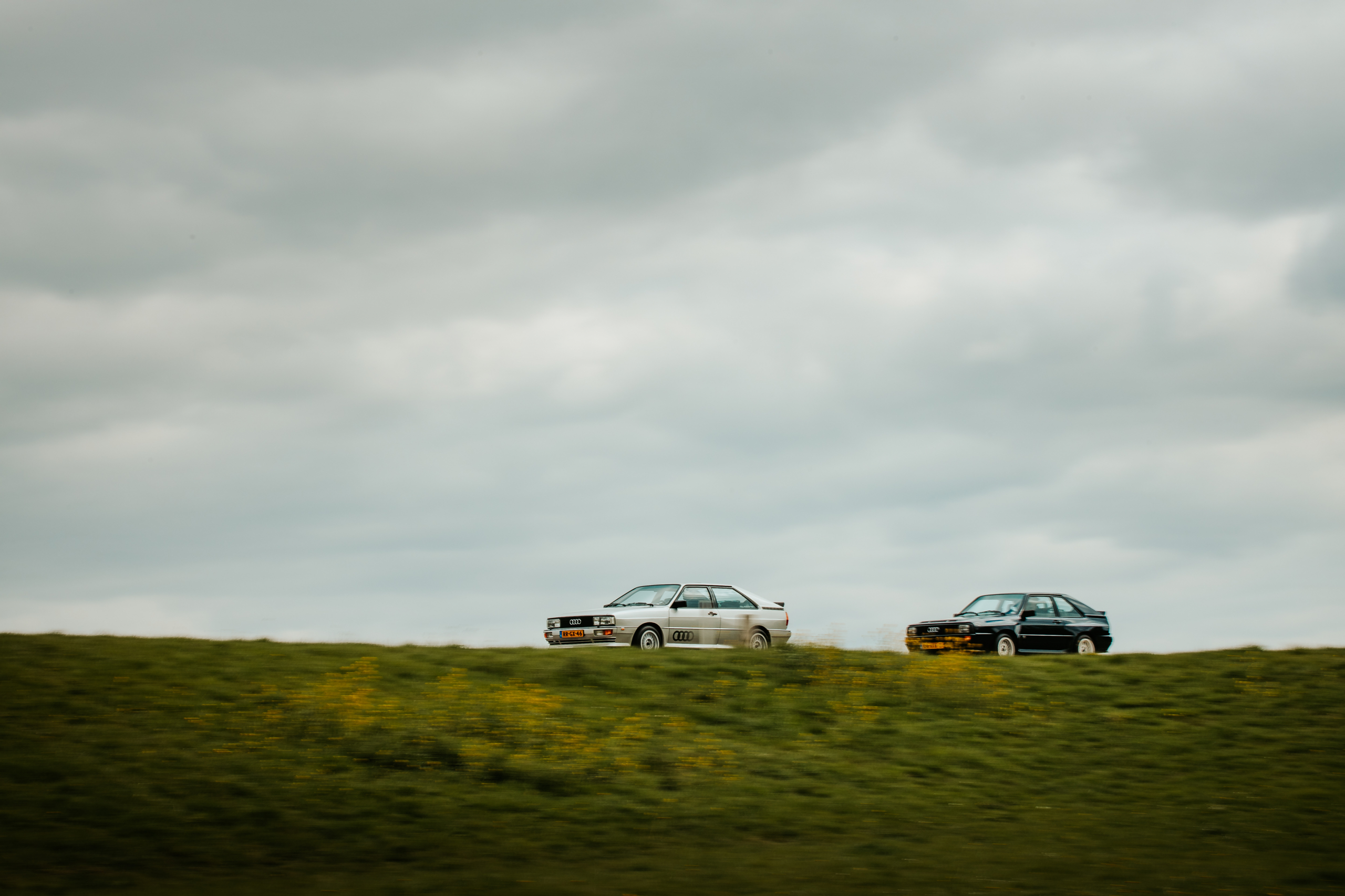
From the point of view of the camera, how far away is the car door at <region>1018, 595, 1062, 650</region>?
23.7 metres

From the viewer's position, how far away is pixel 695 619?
2202 cm

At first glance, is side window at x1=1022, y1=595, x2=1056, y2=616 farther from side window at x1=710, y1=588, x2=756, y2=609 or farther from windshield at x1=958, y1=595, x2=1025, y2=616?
side window at x1=710, y1=588, x2=756, y2=609

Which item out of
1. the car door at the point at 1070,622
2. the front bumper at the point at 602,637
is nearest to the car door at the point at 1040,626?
the car door at the point at 1070,622

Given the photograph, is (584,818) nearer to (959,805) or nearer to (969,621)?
(959,805)

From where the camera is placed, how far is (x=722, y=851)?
33.5ft

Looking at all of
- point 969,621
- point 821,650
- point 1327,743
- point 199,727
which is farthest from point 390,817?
point 969,621

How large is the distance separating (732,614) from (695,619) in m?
1.10

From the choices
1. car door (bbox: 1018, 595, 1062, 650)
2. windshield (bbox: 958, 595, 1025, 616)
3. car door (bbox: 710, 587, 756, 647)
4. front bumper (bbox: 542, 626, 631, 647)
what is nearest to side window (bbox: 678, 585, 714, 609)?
car door (bbox: 710, 587, 756, 647)

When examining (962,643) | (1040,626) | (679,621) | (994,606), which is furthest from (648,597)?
(1040,626)

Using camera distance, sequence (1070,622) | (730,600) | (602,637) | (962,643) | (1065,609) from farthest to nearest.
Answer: (1065,609) → (1070,622) → (962,643) → (730,600) → (602,637)

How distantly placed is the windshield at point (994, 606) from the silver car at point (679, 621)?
4.04m

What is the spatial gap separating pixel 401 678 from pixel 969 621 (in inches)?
509

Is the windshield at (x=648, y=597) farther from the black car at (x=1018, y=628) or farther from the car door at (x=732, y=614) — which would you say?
the black car at (x=1018, y=628)

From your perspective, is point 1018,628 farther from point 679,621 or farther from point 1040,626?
point 679,621
